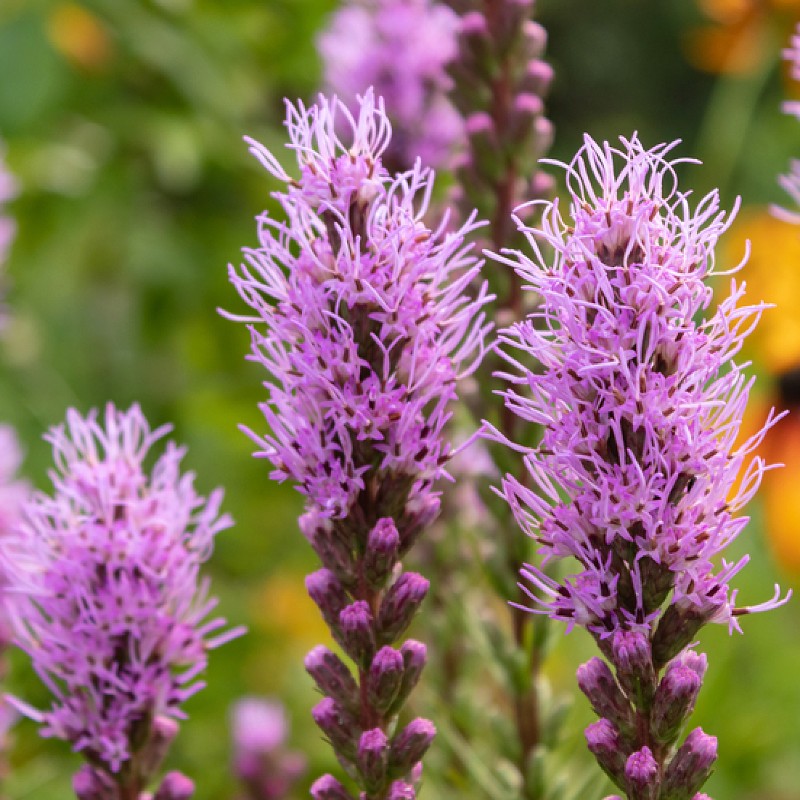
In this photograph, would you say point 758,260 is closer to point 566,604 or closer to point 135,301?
point 135,301

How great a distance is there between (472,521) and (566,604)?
2.85 feet

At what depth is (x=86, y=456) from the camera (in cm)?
142

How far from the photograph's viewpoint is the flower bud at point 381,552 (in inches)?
46.1

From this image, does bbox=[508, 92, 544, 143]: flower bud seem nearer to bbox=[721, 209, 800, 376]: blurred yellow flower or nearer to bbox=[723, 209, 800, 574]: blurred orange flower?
bbox=[723, 209, 800, 574]: blurred orange flower

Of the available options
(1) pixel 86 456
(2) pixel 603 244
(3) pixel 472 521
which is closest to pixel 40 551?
(1) pixel 86 456

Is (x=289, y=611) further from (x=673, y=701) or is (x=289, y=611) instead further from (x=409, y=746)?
(x=673, y=701)

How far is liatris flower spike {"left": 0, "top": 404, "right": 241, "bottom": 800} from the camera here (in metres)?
1.31

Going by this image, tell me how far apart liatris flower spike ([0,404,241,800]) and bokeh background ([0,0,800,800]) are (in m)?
1.11

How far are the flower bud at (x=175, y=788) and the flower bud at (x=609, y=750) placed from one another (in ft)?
1.46

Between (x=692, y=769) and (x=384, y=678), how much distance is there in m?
0.29

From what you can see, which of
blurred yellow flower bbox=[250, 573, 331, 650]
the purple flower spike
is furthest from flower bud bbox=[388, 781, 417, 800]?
blurred yellow flower bbox=[250, 573, 331, 650]

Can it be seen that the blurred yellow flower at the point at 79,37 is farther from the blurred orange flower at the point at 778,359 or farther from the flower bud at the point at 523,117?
the flower bud at the point at 523,117

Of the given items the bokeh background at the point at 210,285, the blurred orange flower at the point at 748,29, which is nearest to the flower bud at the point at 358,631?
the bokeh background at the point at 210,285

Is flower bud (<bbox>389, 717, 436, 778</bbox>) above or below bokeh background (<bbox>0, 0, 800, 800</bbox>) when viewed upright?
below
